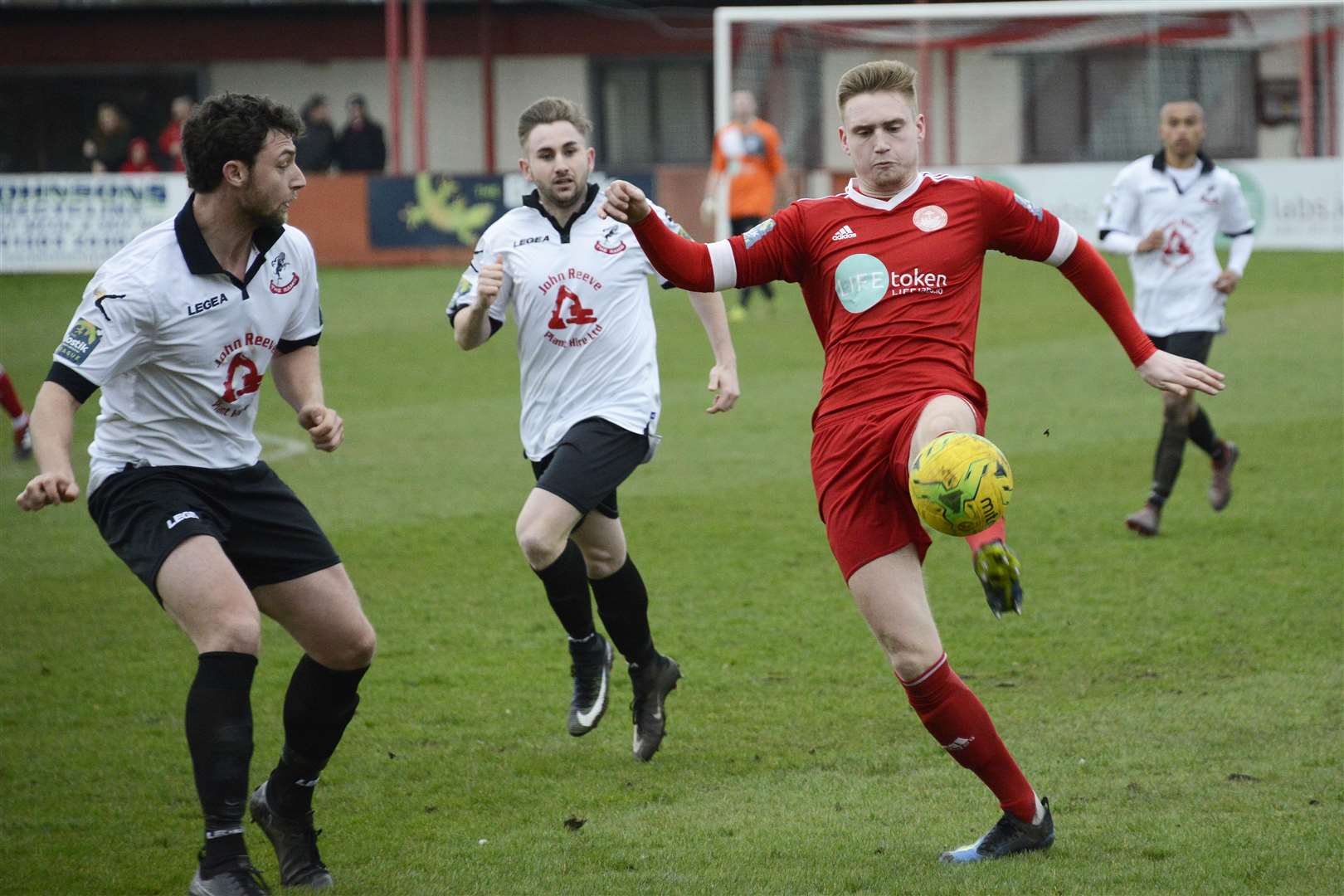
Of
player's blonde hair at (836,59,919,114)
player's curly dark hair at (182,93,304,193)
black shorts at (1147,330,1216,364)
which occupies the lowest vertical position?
black shorts at (1147,330,1216,364)

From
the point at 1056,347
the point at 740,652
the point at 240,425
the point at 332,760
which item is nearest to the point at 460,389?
the point at 1056,347

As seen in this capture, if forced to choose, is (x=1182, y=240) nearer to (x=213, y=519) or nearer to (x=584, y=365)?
(x=584, y=365)

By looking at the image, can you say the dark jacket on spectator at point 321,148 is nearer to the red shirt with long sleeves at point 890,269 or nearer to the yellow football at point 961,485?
the red shirt with long sleeves at point 890,269

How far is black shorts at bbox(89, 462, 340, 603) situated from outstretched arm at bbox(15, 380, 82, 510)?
0.73ft

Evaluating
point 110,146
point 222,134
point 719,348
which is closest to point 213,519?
point 222,134

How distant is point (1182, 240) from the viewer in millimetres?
9445

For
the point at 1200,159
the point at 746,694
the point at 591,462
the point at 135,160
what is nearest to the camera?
the point at 591,462

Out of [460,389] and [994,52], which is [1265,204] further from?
[460,389]

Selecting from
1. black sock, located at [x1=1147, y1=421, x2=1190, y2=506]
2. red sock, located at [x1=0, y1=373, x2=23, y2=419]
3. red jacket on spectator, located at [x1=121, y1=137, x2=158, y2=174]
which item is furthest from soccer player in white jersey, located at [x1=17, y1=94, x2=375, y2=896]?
red jacket on spectator, located at [x1=121, y1=137, x2=158, y2=174]

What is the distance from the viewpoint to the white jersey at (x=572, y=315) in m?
6.04

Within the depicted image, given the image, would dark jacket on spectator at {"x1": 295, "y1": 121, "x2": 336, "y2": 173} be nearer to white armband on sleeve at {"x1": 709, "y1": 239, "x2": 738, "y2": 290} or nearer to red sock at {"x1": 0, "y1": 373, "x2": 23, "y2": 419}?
red sock at {"x1": 0, "y1": 373, "x2": 23, "y2": 419}

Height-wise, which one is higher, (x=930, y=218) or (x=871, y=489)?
(x=930, y=218)

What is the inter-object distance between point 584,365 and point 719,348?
502mm

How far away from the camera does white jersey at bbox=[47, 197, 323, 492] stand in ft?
14.1
